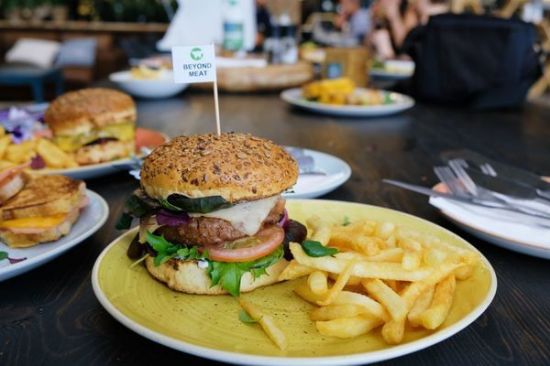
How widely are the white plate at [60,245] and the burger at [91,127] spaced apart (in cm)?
55

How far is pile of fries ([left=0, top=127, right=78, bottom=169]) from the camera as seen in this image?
1.90m

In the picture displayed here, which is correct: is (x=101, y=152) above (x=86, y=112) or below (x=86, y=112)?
below

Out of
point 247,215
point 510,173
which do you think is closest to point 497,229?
point 510,173

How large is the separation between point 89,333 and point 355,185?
119 centimetres

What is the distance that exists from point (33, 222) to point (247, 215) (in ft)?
1.85

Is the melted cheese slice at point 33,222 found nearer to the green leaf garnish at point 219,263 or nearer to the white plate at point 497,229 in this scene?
the green leaf garnish at point 219,263

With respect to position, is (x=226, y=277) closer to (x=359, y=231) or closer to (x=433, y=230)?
Answer: (x=359, y=231)

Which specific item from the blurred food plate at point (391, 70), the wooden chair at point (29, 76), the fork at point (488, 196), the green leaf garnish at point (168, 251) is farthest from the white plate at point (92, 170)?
the wooden chair at point (29, 76)

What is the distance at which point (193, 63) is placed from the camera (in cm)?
127

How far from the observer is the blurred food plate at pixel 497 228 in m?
1.28

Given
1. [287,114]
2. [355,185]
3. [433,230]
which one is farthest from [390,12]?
[433,230]

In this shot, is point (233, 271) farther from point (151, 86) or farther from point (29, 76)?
point (29, 76)

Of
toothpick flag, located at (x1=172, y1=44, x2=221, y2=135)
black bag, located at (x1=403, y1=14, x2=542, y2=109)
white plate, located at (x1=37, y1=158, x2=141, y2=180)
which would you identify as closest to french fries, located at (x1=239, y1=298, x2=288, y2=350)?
toothpick flag, located at (x1=172, y1=44, x2=221, y2=135)

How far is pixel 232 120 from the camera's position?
3213 millimetres
